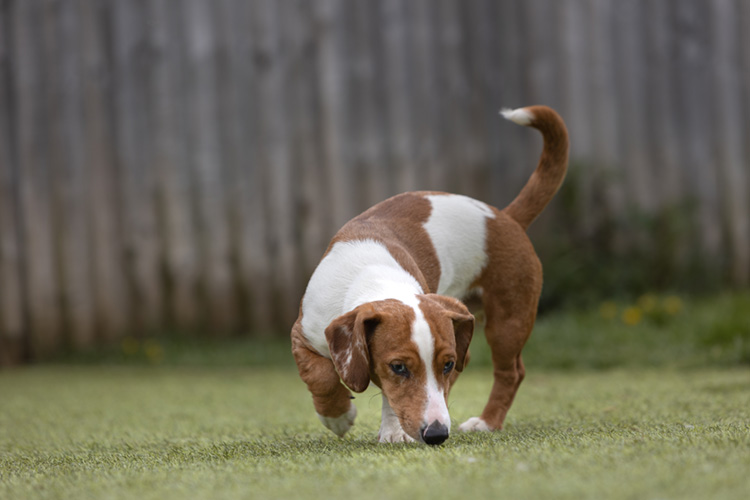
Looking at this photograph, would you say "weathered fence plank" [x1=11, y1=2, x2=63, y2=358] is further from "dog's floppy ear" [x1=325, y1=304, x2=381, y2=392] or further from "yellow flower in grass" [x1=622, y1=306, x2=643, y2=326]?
"dog's floppy ear" [x1=325, y1=304, x2=381, y2=392]

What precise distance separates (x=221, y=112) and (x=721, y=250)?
352 centimetres

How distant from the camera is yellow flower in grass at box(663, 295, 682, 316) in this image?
16.6ft

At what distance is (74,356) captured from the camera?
Result: 5430mm

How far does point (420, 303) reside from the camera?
235 centimetres

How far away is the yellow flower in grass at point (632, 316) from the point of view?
5.07m

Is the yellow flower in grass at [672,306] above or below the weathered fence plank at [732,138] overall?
below

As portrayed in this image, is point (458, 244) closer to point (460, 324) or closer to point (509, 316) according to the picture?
point (509, 316)

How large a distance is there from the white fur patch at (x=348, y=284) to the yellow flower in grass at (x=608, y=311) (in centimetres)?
285

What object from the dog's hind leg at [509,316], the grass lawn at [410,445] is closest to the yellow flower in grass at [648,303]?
the grass lawn at [410,445]

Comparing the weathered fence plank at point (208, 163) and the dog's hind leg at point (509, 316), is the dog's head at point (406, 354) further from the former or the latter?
the weathered fence plank at point (208, 163)

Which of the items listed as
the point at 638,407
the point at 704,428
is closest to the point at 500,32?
the point at 638,407

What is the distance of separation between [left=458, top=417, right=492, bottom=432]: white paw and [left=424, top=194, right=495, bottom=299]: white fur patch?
1.49 feet

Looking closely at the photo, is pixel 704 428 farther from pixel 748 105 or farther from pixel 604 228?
pixel 748 105

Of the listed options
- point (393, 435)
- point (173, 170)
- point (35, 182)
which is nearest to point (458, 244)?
point (393, 435)
